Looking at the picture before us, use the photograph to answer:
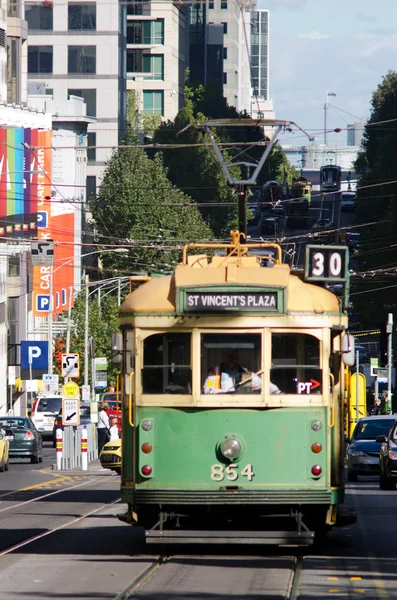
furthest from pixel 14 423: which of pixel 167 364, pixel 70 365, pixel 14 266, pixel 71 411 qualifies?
pixel 14 266

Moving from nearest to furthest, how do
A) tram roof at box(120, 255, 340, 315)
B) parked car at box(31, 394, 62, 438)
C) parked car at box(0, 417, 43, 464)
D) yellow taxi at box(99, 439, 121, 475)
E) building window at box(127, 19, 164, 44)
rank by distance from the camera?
1. tram roof at box(120, 255, 340, 315)
2. yellow taxi at box(99, 439, 121, 475)
3. parked car at box(0, 417, 43, 464)
4. parked car at box(31, 394, 62, 438)
5. building window at box(127, 19, 164, 44)

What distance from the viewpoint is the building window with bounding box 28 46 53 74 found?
105m

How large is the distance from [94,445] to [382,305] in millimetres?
30511

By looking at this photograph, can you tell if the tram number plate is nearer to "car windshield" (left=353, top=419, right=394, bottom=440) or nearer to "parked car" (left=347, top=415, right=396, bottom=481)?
"parked car" (left=347, top=415, right=396, bottom=481)

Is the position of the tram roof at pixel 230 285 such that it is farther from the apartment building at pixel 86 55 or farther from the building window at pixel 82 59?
the building window at pixel 82 59

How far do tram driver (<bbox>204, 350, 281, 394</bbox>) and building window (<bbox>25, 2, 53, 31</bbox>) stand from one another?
92508 millimetres

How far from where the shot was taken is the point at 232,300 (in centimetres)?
1453

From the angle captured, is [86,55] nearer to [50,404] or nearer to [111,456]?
[50,404]

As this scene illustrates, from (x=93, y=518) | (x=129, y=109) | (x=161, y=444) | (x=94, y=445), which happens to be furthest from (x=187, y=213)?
(x=161, y=444)

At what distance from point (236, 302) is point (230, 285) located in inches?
7.2

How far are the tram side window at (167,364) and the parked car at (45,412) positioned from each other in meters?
41.7

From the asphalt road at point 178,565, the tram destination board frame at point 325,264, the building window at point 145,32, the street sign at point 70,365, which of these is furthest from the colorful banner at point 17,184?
the building window at point 145,32

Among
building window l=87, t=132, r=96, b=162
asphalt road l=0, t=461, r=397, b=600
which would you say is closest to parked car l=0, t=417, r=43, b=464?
asphalt road l=0, t=461, r=397, b=600

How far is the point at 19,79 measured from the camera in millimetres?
78812
